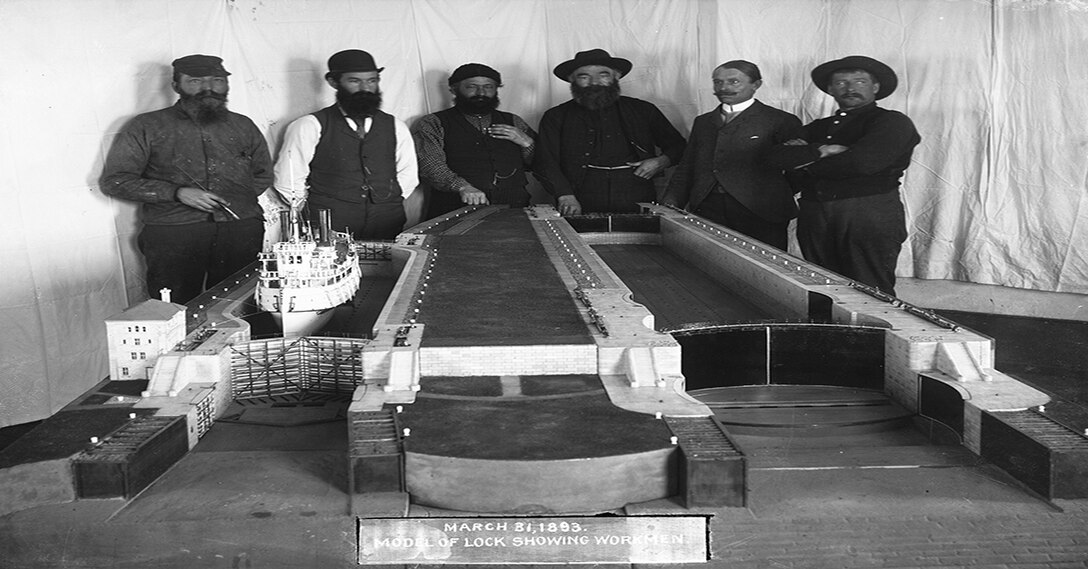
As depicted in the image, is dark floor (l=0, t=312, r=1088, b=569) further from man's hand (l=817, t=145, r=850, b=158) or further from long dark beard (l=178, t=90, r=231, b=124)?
long dark beard (l=178, t=90, r=231, b=124)

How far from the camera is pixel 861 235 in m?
7.22

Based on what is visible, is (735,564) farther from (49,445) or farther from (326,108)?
(326,108)

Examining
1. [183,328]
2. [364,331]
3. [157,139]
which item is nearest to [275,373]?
[183,328]

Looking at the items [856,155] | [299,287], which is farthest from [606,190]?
[299,287]

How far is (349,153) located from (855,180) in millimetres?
3800

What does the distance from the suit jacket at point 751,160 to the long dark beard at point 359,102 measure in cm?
262

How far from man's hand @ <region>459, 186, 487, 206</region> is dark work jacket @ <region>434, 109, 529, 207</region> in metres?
0.36

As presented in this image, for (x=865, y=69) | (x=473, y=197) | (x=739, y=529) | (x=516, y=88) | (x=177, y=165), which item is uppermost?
(x=516, y=88)

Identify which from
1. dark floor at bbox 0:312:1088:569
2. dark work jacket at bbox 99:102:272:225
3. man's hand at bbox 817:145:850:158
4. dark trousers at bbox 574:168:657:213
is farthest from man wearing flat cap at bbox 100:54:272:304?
dark floor at bbox 0:312:1088:569

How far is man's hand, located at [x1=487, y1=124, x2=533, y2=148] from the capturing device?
8.74 m

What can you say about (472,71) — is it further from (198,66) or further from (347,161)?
(198,66)

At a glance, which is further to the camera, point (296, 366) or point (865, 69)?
point (865, 69)

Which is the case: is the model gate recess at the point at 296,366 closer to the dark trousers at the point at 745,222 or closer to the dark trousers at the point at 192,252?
the dark trousers at the point at 192,252

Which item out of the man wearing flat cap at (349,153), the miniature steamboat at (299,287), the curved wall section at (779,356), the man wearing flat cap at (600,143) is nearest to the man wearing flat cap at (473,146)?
the man wearing flat cap at (600,143)
